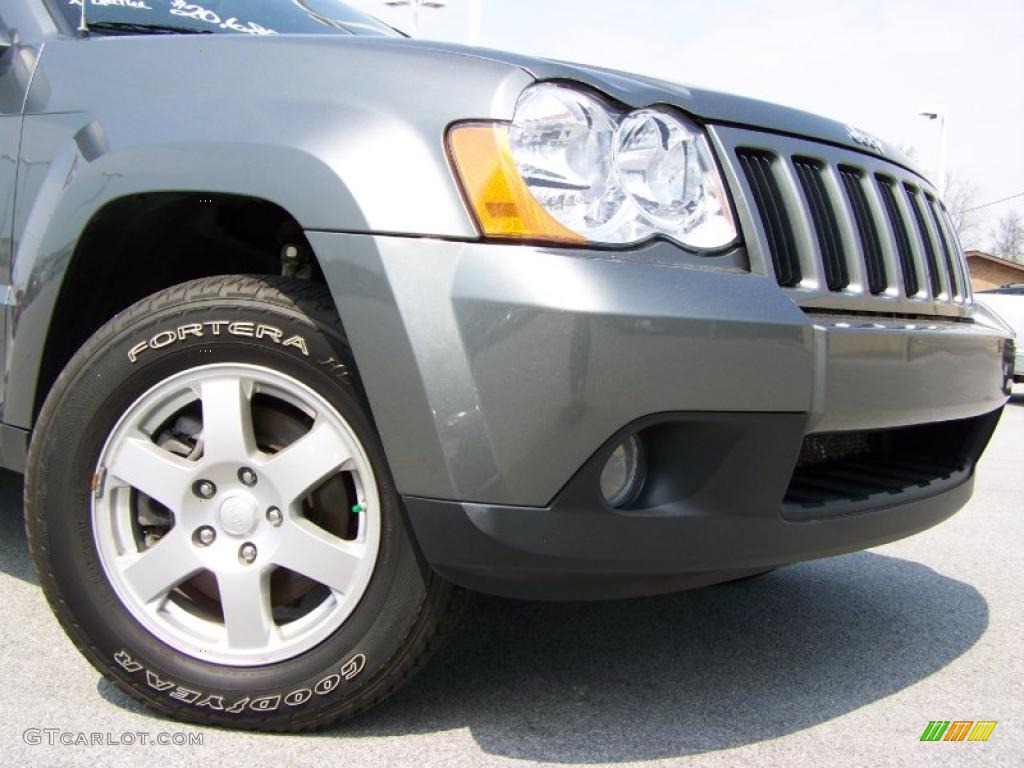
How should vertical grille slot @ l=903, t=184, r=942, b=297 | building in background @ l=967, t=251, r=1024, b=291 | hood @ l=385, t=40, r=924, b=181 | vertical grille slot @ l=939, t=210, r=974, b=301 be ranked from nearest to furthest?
hood @ l=385, t=40, r=924, b=181
vertical grille slot @ l=903, t=184, r=942, b=297
vertical grille slot @ l=939, t=210, r=974, b=301
building in background @ l=967, t=251, r=1024, b=291

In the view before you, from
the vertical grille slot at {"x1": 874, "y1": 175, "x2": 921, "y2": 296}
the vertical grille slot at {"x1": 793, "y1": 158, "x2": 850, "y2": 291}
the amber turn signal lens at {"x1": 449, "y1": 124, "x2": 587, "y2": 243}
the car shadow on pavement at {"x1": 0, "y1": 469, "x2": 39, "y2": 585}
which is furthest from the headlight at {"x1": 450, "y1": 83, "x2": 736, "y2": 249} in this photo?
the car shadow on pavement at {"x1": 0, "y1": 469, "x2": 39, "y2": 585}

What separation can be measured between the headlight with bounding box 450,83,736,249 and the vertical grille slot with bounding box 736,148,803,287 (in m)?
0.11

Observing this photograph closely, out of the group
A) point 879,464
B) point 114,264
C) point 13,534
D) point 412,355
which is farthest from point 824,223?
point 13,534

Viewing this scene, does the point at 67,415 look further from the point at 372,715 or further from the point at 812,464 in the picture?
the point at 812,464

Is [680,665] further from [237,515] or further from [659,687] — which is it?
[237,515]

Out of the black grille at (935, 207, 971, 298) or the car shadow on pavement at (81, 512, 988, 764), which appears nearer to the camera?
the car shadow on pavement at (81, 512, 988, 764)

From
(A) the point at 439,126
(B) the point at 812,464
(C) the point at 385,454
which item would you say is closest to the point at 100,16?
(A) the point at 439,126

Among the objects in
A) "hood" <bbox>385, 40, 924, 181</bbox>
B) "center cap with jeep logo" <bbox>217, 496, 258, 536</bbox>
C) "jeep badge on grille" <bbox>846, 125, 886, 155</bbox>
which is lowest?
"center cap with jeep logo" <bbox>217, 496, 258, 536</bbox>

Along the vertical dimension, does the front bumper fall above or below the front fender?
below

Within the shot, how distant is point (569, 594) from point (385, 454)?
434 millimetres

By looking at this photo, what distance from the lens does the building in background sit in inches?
1412

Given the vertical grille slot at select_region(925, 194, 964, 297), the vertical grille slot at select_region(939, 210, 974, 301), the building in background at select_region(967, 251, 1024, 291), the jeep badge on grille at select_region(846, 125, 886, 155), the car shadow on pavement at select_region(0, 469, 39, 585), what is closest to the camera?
the jeep badge on grille at select_region(846, 125, 886, 155)

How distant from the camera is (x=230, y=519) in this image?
2.00 m

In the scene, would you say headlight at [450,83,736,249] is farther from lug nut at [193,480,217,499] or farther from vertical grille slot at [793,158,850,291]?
lug nut at [193,480,217,499]
